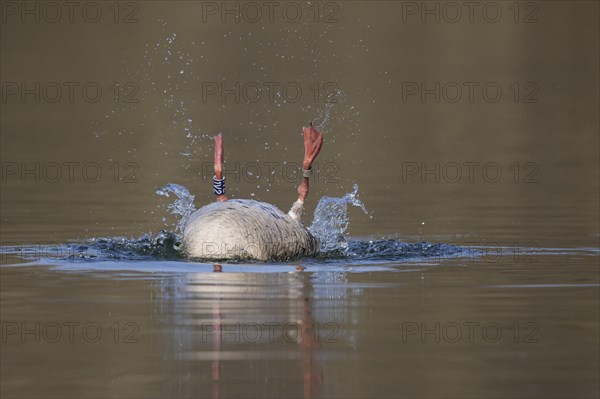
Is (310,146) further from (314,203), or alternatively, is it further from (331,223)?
(314,203)

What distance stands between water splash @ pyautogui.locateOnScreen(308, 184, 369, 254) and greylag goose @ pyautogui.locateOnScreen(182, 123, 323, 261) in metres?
0.54

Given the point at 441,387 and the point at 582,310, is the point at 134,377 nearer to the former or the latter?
the point at 441,387

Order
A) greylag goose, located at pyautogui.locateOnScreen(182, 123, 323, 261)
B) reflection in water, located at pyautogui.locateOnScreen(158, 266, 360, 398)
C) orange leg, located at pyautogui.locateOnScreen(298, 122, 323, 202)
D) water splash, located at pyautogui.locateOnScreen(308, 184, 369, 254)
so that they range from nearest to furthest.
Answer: reflection in water, located at pyautogui.locateOnScreen(158, 266, 360, 398)
greylag goose, located at pyautogui.locateOnScreen(182, 123, 323, 261)
water splash, located at pyautogui.locateOnScreen(308, 184, 369, 254)
orange leg, located at pyautogui.locateOnScreen(298, 122, 323, 202)

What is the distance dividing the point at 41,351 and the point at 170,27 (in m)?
33.2

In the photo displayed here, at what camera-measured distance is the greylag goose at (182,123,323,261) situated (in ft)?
46.2

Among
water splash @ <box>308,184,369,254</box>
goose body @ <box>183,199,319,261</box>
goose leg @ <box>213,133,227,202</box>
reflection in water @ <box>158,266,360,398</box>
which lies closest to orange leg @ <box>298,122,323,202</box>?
water splash @ <box>308,184,369,254</box>

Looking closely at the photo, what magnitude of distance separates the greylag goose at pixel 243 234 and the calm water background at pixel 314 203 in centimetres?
26

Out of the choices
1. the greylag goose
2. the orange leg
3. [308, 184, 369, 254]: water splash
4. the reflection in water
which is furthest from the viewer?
the orange leg

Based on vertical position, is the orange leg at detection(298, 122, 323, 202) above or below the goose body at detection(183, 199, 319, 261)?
above

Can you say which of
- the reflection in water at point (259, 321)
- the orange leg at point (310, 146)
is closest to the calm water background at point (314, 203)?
the reflection in water at point (259, 321)

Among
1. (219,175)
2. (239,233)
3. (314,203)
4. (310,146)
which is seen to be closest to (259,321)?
(239,233)

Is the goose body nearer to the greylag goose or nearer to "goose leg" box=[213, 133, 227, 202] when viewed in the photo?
the greylag goose

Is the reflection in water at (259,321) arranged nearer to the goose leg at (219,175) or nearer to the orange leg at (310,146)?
the goose leg at (219,175)

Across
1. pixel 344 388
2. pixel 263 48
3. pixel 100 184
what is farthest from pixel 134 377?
pixel 263 48
